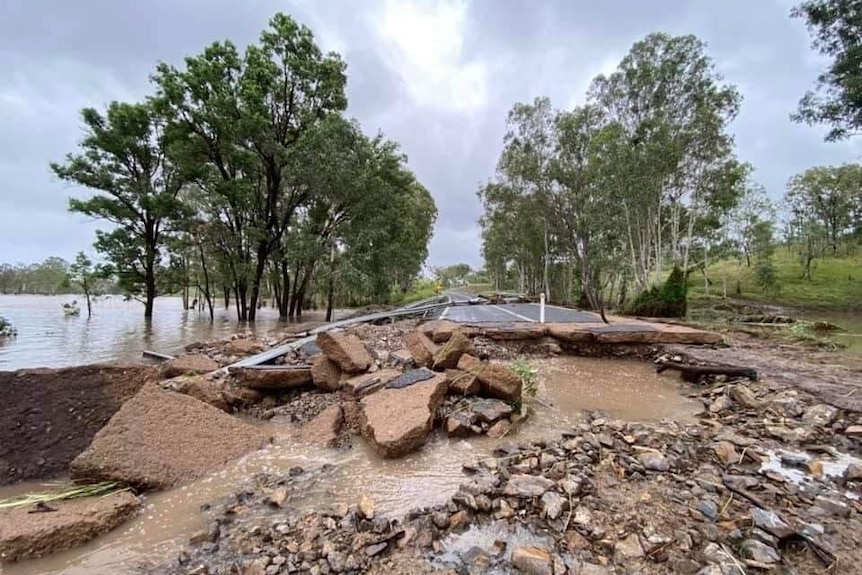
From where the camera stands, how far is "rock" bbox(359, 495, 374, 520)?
2431mm

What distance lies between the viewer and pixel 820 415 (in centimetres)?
399

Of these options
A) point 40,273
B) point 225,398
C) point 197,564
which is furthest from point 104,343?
point 40,273

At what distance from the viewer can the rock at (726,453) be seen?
3.11m

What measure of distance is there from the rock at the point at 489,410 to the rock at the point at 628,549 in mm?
1944

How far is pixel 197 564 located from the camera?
206 cm

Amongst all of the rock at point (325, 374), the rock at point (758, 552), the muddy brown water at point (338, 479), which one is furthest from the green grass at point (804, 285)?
the rock at point (758, 552)

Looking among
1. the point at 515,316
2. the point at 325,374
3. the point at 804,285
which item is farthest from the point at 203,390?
the point at 804,285

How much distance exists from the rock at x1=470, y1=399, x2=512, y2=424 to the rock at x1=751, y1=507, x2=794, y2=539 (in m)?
A: 2.19

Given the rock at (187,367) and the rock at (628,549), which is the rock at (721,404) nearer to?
the rock at (628,549)

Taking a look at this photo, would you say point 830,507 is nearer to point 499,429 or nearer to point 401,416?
point 499,429

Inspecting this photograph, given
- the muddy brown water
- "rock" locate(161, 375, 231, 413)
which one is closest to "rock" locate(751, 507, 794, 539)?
the muddy brown water

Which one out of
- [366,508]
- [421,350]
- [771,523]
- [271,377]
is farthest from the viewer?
[421,350]

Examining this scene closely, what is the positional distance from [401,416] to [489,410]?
41.5 inches

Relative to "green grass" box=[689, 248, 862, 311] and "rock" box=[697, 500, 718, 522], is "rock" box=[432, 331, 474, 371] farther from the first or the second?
"green grass" box=[689, 248, 862, 311]
